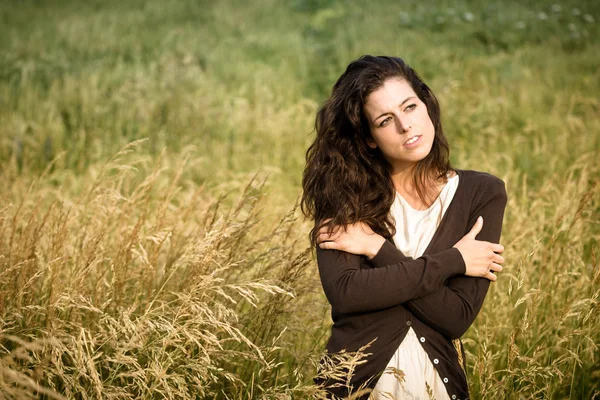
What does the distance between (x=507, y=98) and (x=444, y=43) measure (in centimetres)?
243

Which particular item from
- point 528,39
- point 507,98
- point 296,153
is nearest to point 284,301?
point 296,153

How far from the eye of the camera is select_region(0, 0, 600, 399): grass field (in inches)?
86.8

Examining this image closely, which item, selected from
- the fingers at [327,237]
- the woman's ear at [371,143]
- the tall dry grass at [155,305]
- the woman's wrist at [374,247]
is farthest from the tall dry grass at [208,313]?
the woman's ear at [371,143]

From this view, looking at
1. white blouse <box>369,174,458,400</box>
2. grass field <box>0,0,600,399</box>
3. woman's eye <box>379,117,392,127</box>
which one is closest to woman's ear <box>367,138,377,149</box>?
woman's eye <box>379,117,392,127</box>

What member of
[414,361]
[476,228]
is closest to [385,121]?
[476,228]

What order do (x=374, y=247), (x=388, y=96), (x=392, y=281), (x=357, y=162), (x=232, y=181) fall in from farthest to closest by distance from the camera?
1. (x=232, y=181)
2. (x=357, y=162)
3. (x=388, y=96)
4. (x=374, y=247)
5. (x=392, y=281)

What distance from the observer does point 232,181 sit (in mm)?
4500

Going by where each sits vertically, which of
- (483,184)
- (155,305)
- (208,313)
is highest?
(483,184)

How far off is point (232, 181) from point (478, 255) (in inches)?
110

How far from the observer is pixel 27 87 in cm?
727

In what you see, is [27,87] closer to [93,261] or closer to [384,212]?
[93,261]

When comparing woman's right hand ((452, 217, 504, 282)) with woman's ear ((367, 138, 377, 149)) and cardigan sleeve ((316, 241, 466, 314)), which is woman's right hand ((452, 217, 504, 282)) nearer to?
cardigan sleeve ((316, 241, 466, 314))

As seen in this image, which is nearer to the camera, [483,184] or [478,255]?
[478,255]

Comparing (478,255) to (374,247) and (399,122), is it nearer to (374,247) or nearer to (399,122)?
(374,247)
